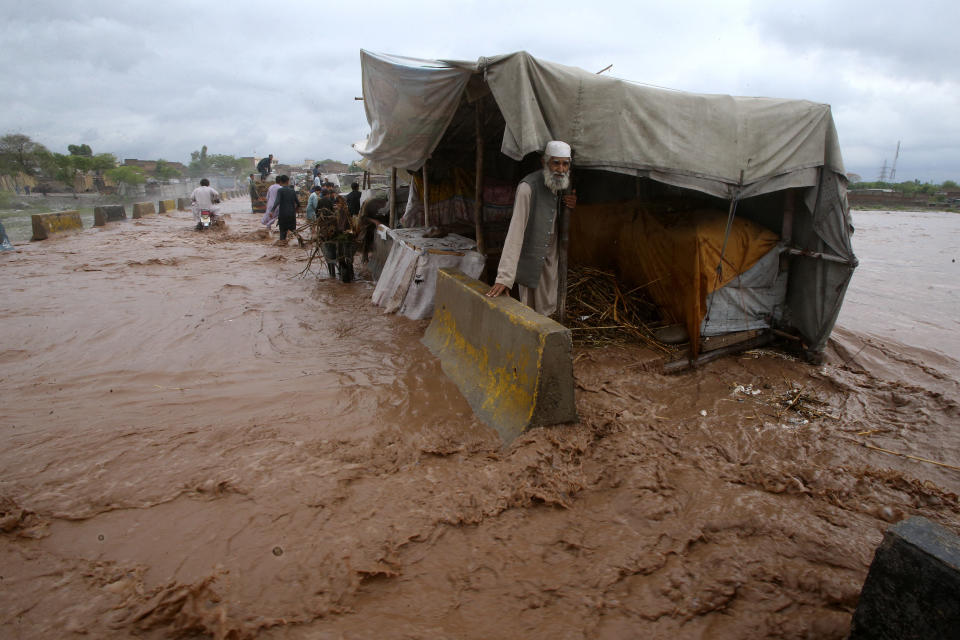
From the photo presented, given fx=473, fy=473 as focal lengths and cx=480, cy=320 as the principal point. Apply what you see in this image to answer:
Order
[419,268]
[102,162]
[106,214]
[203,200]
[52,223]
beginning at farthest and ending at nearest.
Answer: [102,162] < [106,214] < [203,200] < [52,223] < [419,268]

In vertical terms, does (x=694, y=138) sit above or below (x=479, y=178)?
above

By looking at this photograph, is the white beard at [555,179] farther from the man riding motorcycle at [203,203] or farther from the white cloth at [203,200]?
the white cloth at [203,200]

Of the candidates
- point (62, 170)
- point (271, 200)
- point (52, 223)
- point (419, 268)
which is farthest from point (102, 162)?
point (419, 268)

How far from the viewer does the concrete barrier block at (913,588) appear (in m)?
1.41

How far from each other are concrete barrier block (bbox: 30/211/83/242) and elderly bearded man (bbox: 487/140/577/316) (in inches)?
571

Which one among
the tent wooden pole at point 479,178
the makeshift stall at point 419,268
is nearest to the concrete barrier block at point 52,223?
the makeshift stall at point 419,268

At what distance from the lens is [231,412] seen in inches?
141

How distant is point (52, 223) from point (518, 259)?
50.1 ft

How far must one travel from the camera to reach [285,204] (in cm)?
1162

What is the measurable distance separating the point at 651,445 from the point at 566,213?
2.35 meters

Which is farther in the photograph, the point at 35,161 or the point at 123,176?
the point at 123,176

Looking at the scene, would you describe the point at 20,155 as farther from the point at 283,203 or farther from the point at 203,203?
the point at 283,203

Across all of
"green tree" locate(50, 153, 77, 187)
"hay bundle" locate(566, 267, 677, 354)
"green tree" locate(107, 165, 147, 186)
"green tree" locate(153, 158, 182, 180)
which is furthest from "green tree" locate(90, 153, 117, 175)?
"hay bundle" locate(566, 267, 677, 354)

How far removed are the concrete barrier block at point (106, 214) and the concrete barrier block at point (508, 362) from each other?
56.7 ft
